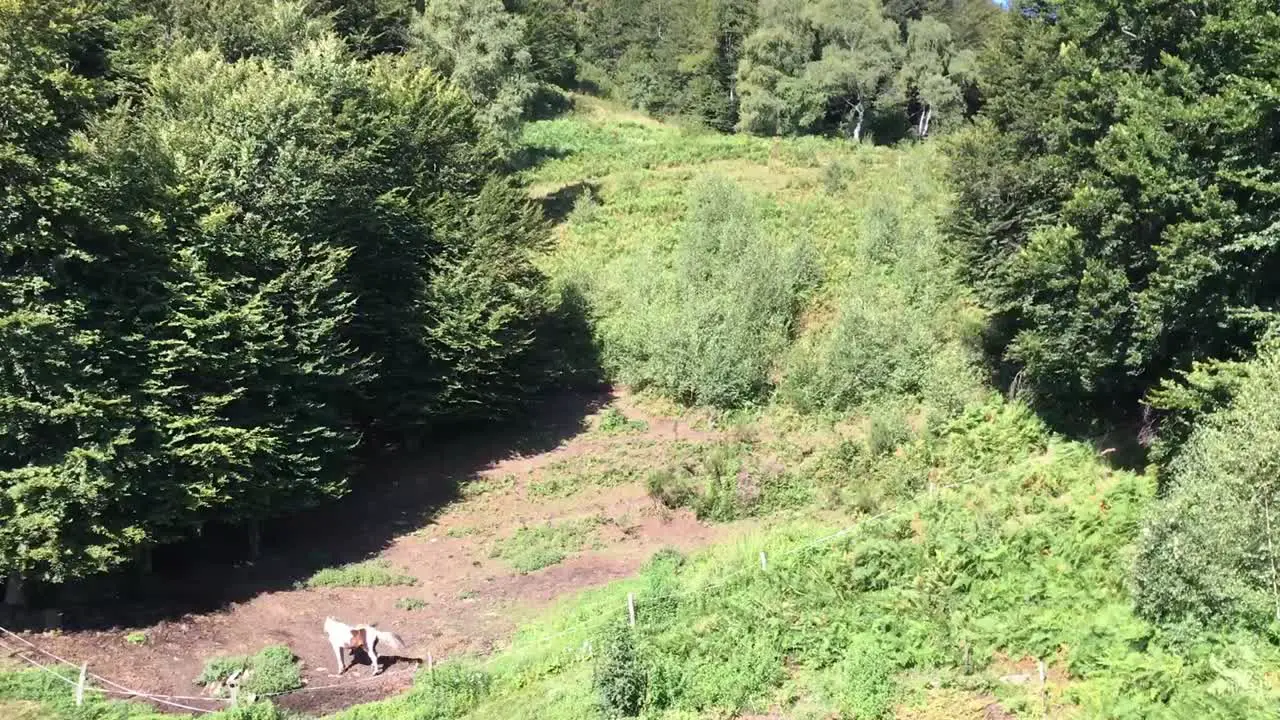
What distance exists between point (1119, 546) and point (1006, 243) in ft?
38.7

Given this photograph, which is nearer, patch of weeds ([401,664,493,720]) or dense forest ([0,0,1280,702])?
patch of weeds ([401,664,493,720])

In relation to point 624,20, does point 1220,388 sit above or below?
below

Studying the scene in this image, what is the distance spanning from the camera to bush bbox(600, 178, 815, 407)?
31953 mm

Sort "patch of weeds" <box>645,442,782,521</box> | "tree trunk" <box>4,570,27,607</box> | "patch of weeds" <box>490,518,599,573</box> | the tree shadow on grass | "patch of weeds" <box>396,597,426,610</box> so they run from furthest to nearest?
the tree shadow on grass
"patch of weeds" <box>645,442,782,521</box>
"patch of weeds" <box>490,518,599,573</box>
"patch of weeds" <box>396,597,426,610</box>
"tree trunk" <box>4,570,27,607</box>

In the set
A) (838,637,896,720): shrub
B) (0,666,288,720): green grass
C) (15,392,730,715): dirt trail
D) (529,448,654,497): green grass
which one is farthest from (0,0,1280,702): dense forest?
(838,637,896,720): shrub

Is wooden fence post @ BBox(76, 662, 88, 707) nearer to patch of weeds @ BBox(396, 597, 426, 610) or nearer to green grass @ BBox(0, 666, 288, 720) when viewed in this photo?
green grass @ BBox(0, 666, 288, 720)

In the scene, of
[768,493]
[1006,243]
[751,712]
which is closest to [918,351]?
[1006,243]

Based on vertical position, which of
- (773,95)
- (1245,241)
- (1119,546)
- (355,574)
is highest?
(773,95)

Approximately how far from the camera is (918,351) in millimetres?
29859

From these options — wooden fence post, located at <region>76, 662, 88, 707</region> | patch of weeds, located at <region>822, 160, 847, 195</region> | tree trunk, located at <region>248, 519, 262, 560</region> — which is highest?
patch of weeds, located at <region>822, 160, 847, 195</region>

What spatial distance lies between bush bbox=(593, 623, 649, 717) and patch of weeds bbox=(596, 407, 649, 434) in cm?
1756

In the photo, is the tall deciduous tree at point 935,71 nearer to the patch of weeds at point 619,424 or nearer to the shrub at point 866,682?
the patch of weeds at point 619,424

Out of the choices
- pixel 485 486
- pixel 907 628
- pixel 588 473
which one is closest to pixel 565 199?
pixel 588 473

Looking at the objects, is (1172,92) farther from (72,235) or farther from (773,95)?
(773,95)
